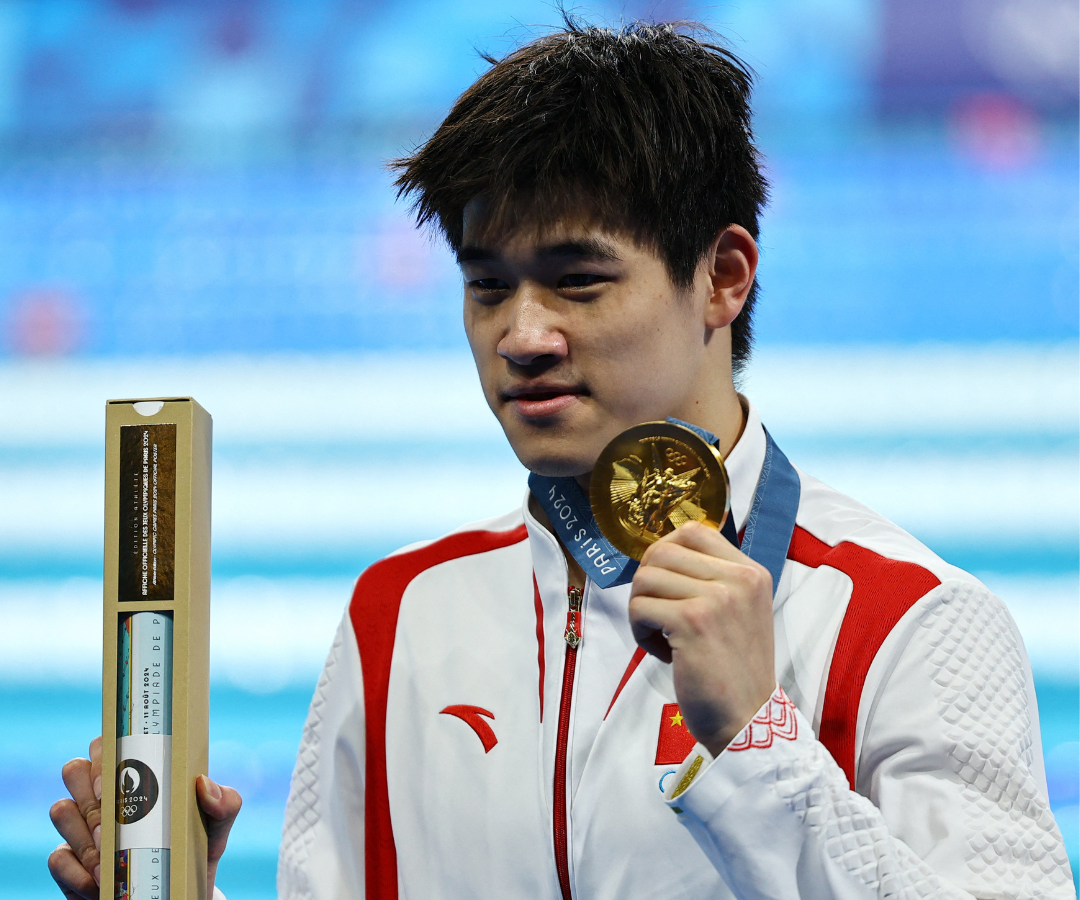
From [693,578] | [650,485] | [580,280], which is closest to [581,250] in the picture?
[580,280]

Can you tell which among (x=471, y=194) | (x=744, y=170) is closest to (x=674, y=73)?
(x=744, y=170)

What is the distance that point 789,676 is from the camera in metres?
1.19

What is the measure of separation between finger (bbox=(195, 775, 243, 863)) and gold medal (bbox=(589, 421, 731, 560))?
496mm

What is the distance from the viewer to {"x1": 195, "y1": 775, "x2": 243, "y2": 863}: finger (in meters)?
1.14

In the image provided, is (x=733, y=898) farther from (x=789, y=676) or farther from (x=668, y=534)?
(x=668, y=534)

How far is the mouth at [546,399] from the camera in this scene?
46.7 inches

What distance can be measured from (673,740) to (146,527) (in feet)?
1.91

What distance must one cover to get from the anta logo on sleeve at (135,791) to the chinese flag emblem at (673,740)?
510mm

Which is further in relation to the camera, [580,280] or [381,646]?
[381,646]

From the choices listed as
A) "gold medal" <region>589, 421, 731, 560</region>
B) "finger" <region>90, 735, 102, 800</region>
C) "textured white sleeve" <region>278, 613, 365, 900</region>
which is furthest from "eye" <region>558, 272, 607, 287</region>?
"finger" <region>90, 735, 102, 800</region>

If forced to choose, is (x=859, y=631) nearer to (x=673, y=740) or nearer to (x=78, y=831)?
(x=673, y=740)

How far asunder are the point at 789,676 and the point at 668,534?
302 mm

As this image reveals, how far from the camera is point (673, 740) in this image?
119 centimetres

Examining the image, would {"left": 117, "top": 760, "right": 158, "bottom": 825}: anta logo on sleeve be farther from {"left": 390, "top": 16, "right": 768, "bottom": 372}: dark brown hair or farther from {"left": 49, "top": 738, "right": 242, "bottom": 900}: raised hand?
{"left": 390, "top": 16, "right": 768, "bottom": 372}: dark brown hair
